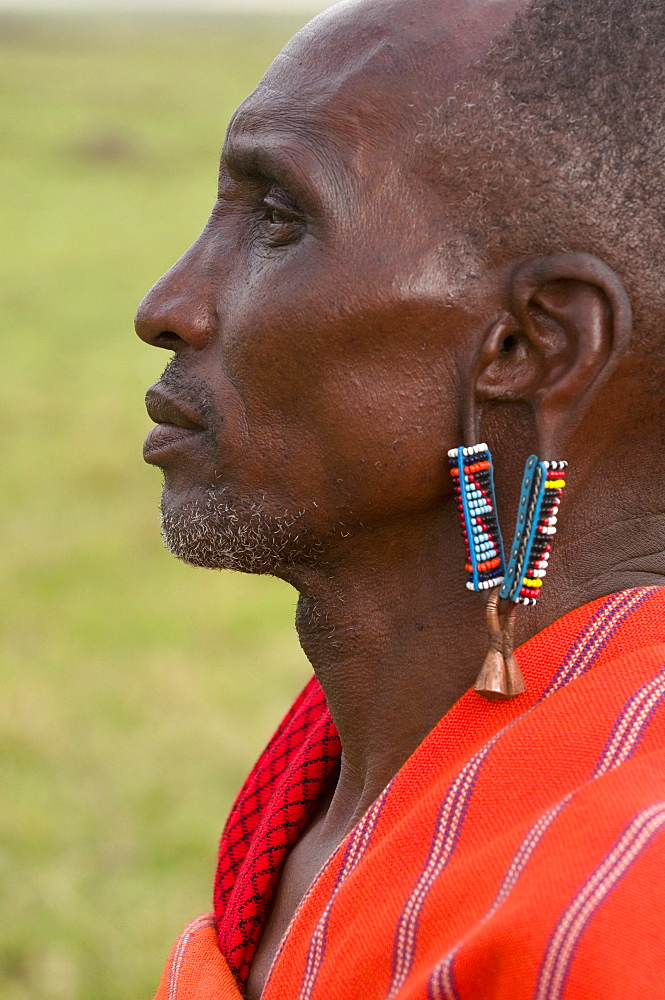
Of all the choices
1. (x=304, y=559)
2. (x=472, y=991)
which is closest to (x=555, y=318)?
(x=304, y=559)

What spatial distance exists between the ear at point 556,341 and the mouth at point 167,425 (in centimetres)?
51

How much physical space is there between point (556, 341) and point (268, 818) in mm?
1208

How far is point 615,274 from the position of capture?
190 cm

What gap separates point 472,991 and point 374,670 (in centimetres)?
70

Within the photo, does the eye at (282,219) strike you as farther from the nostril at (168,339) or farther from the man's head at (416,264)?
the nostril at (168,339)

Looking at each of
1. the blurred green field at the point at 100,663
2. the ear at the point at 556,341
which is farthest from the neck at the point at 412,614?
the blurred green field at the point at 100,663

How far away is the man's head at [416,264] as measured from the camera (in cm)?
190

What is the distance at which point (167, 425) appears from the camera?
217cm

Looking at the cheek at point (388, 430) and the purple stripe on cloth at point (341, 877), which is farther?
the cheek at point (388, 430)

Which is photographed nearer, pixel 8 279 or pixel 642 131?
pixel 642 131

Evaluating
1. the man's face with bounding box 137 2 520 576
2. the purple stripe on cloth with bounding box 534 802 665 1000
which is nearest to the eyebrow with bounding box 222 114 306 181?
the man's face with bounding box 137 2 520 576

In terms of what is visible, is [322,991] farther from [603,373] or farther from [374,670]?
[603,373]

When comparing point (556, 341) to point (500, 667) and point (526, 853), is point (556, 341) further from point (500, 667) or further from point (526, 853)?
point (526, 853)

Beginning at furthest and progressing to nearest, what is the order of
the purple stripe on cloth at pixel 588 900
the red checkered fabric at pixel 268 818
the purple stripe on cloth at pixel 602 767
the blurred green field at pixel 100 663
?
the blurred green field at pixel 100 663 < the red checkered fabric at pixel 268 818 < the purple stripe on cloth at pixel 602 767 < the purple stripe on cloth at pixel 588 900
